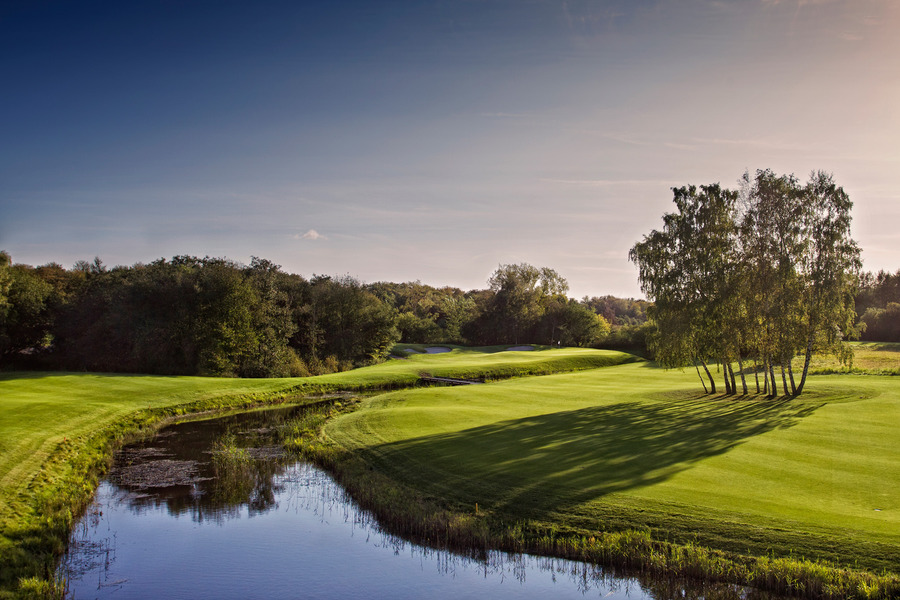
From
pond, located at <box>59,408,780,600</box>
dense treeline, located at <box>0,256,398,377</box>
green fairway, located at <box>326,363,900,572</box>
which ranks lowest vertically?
pond, located at <box>59,408,780,600</box>

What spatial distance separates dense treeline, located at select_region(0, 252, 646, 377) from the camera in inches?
1635

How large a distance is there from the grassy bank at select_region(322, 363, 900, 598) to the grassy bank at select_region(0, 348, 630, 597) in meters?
7.21

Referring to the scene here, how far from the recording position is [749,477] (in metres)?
14.4

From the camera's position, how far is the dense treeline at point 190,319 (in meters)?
41.5

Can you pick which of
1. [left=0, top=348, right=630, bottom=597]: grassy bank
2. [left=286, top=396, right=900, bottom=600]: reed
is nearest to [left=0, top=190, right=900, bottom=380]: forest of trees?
[left=0, top=348, right=630, bottom=597]: grassy bank

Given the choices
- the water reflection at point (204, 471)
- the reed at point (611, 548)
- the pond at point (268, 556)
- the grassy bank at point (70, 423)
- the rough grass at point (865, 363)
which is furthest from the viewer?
the rough grass at point (865, 363)

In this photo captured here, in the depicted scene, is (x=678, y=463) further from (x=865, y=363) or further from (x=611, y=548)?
(x=865, y=363)

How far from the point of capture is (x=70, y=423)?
70.3ft

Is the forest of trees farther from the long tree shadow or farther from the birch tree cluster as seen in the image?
the long tree shadow

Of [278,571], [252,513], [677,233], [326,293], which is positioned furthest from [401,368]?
[278,571]

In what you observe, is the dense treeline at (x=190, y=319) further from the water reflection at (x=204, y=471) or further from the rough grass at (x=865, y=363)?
the rough grass at (x=865, y=363)

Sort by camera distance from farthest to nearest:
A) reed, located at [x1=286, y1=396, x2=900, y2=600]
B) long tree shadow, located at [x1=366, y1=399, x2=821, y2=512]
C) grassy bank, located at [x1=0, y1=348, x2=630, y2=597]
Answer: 1. long tree shadow, located at [x1=366, y1=399, x2=821, y2=512]
2. grassy bank, located at [x1=0, y1=348, x2=630, y2=597]
3. reed, located at [x1=286, y1=396, x2=900, y2=600]

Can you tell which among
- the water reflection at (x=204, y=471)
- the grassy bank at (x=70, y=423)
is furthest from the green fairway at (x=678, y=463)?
the grassy bank at (x=70, y=423)

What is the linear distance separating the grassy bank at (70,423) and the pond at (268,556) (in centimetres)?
68
